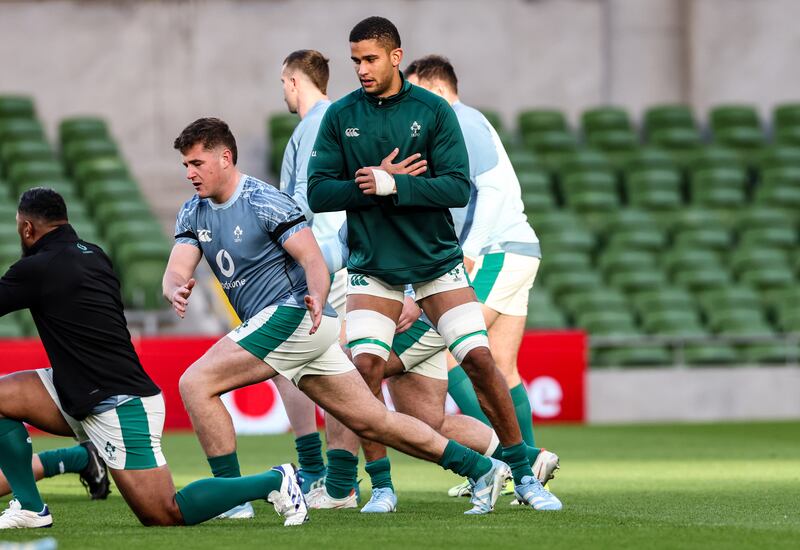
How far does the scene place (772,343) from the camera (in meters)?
17.7

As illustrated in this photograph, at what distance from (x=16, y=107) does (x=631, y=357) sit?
27.0ft

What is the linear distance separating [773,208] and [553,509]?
559 inches

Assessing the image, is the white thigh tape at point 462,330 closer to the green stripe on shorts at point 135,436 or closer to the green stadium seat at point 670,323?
the green stripe on shorts at point 135,436

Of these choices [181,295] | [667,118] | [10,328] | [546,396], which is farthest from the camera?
[667,118]

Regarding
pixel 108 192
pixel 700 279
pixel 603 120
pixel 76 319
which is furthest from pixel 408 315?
pixel 603 120

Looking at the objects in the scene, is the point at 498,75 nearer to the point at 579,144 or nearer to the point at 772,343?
the point at 579,144

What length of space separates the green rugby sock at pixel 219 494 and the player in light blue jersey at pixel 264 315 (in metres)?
0.48

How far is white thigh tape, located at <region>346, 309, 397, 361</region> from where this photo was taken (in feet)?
22.7

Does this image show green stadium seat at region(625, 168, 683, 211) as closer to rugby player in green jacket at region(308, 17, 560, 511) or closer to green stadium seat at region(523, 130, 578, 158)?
green stadium seat at region(523, 130, 578, 158)

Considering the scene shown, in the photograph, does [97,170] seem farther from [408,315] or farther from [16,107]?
[408,315]

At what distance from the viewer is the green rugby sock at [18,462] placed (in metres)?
6.46

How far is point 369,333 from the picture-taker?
6.93m

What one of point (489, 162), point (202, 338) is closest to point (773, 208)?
point (202, 338)

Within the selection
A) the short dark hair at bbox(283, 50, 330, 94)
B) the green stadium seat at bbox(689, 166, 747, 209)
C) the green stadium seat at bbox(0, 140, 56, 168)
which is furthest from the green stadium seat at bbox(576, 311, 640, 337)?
the short dark hair at bbox(283, 50, 330, 94)
